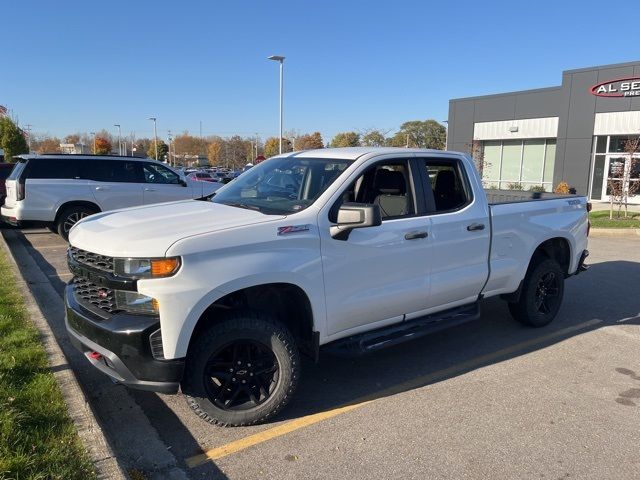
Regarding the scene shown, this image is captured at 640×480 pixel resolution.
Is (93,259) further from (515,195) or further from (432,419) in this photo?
(515,195)

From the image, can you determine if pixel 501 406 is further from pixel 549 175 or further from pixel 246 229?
pixel 549 175

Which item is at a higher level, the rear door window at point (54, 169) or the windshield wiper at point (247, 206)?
the rear door window at point (54, 169)

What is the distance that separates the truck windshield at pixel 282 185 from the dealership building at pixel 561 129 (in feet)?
66.3

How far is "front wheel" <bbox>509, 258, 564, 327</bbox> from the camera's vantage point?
5688mm

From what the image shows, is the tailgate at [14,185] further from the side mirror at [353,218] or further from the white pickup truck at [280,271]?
the side mirror at [353,218]

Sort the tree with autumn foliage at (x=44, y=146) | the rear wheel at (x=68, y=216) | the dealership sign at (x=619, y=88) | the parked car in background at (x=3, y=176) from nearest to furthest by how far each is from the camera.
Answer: the rear wheel at (x=68, y=216) < the parked car in background at (x=3, y=176) < the dealership sign at (x=619, y=88) < the tree with autumn foliage at (x=44, y=146)

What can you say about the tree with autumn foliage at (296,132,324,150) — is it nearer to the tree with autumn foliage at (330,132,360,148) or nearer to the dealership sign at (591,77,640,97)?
the tree with autumn foliage at (330,132,360,148)

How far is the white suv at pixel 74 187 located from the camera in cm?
1038

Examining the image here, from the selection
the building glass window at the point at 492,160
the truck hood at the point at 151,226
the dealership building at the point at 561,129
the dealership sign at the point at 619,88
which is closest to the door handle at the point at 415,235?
the truck hood at the point at 151,226

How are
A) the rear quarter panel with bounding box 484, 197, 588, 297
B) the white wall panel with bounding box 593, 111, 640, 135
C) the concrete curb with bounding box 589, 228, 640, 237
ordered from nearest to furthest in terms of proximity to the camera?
1. the rear quarter panel with bounding box 484, 197, 588, 297
2. the concrete curb with bounding box 589, 228, 640, 237
3. the white wall panel with bounding box 593, 111, 640, 135

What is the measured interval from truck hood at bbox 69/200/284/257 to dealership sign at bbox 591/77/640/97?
23885 mm

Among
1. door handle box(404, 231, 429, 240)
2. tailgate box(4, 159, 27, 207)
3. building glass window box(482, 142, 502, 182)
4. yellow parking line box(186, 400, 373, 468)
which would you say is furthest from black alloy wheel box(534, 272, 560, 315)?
building glass window box(482, 142, 502, 182)

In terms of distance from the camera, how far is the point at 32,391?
3629 millimetres

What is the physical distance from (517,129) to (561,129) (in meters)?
2.69
